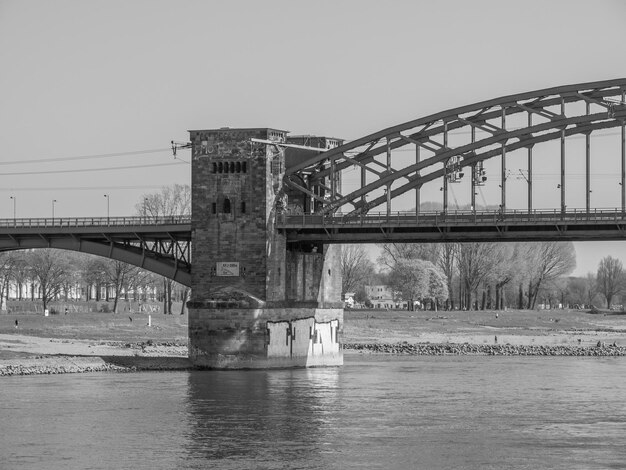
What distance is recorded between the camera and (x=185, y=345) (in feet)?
400

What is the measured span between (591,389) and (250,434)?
28805 mm

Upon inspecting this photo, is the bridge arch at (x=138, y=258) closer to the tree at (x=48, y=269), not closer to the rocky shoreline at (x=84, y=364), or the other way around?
the rocky shoreline at (x=84, y=364)

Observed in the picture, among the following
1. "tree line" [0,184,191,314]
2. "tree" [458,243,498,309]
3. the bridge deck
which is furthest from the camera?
"tree" [458,243,498,309]

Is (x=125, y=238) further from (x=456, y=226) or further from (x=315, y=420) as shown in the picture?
(x=315, y=420)

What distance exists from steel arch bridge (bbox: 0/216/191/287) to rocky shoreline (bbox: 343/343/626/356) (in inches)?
974

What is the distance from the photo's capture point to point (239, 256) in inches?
4013

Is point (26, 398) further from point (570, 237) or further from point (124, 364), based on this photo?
point (570, 237)

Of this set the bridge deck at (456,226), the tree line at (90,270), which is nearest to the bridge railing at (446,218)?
the bridge deck at (456,226)

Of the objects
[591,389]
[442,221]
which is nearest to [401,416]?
[591,389]

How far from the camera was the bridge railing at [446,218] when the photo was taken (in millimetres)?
94750

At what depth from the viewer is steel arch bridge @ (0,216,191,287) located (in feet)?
350

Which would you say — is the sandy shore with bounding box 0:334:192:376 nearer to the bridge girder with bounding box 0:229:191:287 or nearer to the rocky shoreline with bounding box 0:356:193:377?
the rocky shoreline with bounding box 0:356:193:377

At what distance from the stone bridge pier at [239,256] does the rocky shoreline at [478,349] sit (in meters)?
24.7

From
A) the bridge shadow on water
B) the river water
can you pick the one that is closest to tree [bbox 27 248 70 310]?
the river water
